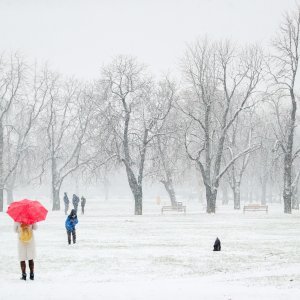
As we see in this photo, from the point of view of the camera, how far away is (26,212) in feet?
39.4

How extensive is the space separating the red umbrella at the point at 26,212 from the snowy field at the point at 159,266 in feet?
5.07

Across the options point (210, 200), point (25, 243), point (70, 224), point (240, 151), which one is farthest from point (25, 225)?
point (240, 151)

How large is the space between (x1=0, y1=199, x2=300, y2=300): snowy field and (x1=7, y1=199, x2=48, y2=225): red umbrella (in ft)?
5.07

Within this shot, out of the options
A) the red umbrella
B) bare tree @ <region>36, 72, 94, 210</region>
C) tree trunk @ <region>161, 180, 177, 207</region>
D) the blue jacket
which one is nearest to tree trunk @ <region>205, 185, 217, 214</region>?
tree trunk @ <region>161, 180, 177, 207</region>

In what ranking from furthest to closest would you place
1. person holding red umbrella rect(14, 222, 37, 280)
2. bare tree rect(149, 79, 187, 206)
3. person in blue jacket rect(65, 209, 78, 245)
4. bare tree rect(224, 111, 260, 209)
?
bare tree rect(224, 111, 260, 209), bare tree rect(149, 79, 187, 206), person in blue jacket rect(65, 209, 78, 245), person holding red umbrella rect(14, 222, 37, 280)

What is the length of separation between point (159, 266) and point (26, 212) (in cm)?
434

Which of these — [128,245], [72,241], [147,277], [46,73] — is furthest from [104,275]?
[46,73]

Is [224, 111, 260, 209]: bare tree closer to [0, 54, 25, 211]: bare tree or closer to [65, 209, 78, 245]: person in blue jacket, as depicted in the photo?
[0, 54, 25, 211]: bare tree

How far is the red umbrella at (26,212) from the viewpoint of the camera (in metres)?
11.9

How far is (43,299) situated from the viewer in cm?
923

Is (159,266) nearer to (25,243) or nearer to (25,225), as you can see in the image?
(25,243)

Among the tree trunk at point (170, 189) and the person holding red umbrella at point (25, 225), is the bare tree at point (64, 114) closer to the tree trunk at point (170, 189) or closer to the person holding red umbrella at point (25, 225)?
the tree trunk at point (170, 189)

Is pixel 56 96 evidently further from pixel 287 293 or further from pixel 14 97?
pixel 287 293

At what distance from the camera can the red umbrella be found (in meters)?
11.9
